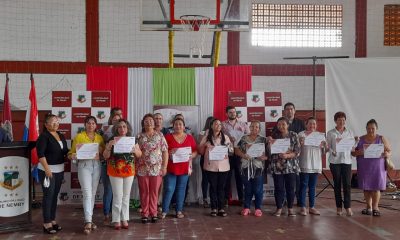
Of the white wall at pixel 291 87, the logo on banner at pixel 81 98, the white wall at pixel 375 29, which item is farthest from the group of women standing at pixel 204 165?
the white wall at pixel 375 29

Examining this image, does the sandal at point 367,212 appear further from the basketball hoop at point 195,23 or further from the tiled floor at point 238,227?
the basketball hoop at point 195,23

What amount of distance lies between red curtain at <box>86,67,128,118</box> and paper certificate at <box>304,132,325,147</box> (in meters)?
2.78

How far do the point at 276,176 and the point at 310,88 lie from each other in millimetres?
5337

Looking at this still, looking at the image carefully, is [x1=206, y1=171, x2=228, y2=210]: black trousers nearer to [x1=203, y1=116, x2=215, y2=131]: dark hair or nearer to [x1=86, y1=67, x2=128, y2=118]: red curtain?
[x1=203, y1=116, x2=215, y2=131]: dark hair

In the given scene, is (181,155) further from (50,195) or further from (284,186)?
(50,195)

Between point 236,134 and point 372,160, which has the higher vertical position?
point 236,134

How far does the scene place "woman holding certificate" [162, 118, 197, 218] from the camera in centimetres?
545

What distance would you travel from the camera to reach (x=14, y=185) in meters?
4.75

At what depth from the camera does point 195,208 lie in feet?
20.6

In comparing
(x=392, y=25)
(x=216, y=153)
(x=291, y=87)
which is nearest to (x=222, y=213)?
(x=216, y=153)

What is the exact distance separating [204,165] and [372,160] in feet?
7.67

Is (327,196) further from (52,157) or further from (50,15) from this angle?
(50,15)

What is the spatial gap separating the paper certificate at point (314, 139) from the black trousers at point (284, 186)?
503mm

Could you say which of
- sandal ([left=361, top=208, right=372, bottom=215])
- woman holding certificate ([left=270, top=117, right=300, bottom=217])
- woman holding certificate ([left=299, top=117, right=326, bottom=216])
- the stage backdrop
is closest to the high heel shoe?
woman holding certificate ([left=270, top=117, right=300, bottom=217])
